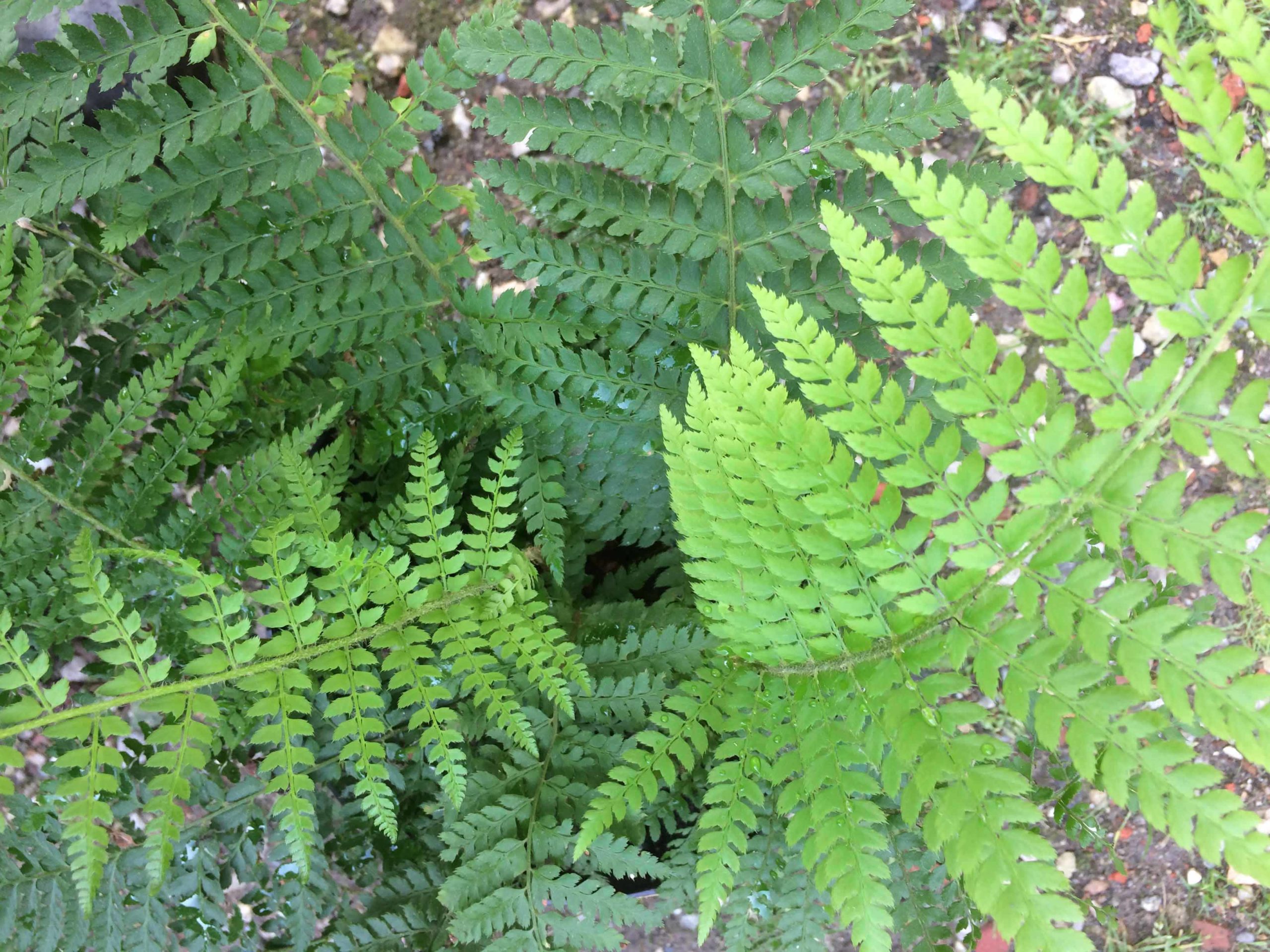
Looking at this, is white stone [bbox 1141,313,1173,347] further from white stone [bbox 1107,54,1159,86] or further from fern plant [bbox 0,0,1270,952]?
fern plant [bbox 0,0,1270,952]

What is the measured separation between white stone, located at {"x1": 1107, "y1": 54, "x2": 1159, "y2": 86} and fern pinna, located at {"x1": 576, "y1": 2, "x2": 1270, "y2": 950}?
1963mm

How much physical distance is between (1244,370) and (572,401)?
219 cm

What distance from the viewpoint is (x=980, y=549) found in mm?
1089

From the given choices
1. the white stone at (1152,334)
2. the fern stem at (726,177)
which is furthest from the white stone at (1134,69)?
the fern stem at (726,177)

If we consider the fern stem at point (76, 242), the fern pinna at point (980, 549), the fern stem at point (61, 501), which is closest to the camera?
the fern pinna at point (980, 549)

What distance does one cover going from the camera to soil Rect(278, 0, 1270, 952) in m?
2.60

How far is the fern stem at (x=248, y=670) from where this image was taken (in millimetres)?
1172

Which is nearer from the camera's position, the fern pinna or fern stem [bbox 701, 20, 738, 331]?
the fern pinna

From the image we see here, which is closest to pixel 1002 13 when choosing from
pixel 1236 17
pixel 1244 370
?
pixel 1244 370

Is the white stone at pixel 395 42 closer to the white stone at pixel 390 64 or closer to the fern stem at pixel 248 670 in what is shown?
the white stone at pixel 390 64

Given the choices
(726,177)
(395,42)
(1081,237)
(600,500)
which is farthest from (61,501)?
(1081,237)

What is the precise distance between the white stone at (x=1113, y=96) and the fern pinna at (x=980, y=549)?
1.93 meters

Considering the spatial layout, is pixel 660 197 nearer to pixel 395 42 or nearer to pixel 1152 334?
pixel 395 42

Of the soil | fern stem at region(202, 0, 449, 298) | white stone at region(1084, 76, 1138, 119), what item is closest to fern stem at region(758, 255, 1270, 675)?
fern stem at region(202, 0, 449, 298)
